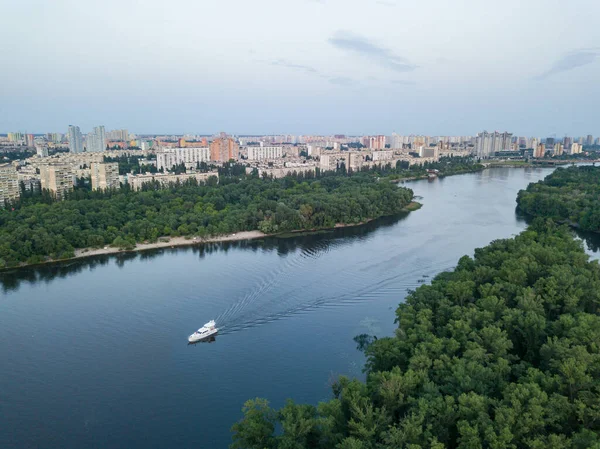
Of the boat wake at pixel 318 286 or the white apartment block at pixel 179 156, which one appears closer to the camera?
the boat wake at pixel 318 286

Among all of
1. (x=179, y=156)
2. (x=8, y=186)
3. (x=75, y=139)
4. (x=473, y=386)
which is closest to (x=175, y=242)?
(x=8, y=186)

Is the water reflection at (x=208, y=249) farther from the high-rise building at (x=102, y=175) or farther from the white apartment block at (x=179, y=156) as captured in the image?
the white apartment block at (x=179, y=156)

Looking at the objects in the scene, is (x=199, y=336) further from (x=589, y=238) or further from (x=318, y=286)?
(x=589, y=238)

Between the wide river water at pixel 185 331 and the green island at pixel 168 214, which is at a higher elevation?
the green island at pixel 168 214

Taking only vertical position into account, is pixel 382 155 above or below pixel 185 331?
above

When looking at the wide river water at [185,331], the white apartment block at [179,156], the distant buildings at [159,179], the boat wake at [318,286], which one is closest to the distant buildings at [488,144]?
the white apartment block at [179,156]

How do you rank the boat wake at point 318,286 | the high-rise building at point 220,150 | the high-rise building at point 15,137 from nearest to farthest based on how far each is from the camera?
1. the boat wake at point 318,286
2. the high-rise building at point 220,150
3. the high-rise building at point 15,137
